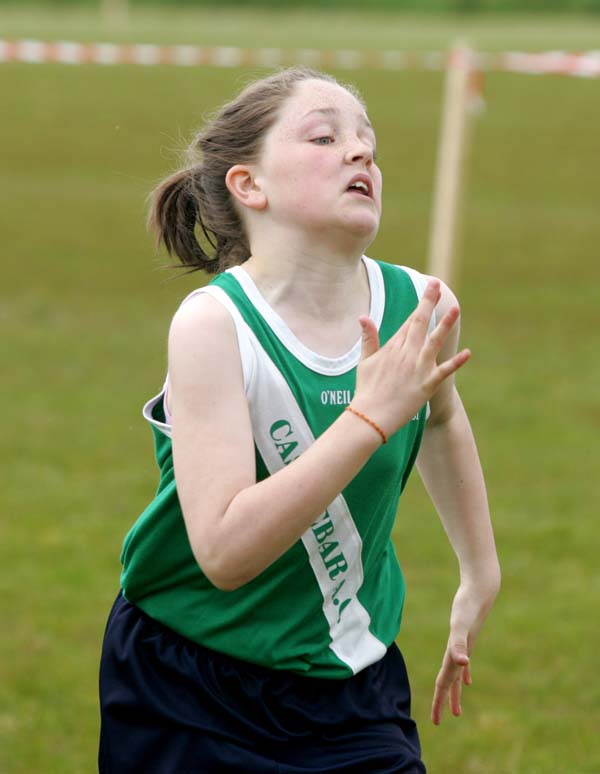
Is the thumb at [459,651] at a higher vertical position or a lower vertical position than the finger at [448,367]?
lower

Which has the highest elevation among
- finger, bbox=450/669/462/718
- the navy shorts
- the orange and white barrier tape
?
the orange and white barrier tape

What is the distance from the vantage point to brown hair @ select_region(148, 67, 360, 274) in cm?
276

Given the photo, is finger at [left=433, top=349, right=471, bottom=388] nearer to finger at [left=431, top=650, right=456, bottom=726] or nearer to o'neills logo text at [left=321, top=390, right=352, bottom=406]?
o'neills logo text at [left=321, top=390, right=352, bottom=406]

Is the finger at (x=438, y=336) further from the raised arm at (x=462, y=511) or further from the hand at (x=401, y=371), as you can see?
the raised arm at (x=462, y=511)

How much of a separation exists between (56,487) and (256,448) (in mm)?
4965

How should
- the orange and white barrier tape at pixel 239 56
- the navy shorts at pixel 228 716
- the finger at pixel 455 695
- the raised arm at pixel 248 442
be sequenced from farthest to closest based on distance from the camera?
the orange and white barrier tape at pixel 239 56 < the finger at pixel 455 695 < the navy shorts at pixel 228 716 < the raised arm at pixel 248 442

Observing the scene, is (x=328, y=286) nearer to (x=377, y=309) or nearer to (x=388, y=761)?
(x=377, y=309)

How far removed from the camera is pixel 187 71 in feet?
92.1

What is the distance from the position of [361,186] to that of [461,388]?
6895mm

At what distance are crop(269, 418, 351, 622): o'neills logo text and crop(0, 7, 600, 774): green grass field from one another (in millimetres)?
972

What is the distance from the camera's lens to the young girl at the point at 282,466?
7.82 feet

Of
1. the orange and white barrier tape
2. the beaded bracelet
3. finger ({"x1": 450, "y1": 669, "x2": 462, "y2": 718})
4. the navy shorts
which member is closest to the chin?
the beaded bracelet

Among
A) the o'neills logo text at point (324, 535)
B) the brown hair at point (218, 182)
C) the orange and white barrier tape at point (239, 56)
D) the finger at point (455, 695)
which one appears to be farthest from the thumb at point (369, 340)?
the orange and white barrier tape at point (239, 56)

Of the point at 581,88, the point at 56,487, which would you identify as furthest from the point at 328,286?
the point at 581,88
